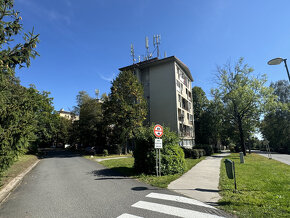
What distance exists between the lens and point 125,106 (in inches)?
890

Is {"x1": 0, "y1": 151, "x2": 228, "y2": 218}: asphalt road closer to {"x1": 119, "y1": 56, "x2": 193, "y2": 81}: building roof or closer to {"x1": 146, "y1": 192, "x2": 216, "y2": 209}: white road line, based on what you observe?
{"x1": 146, "y1": 192, "x2": 216, "y2": 209}: white road line

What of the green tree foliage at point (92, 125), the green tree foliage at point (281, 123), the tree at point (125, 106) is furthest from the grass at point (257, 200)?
the green tree foliage at point (281, 123)

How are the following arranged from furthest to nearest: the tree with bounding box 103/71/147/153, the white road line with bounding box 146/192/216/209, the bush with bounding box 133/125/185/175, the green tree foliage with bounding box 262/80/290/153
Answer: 1. the green tree foliage with bounding box 262/80/290/153
2. the tree with bounding box 103/71/147/153
3. the bush with bounding box 133/125/185/175
4. the white road line with bounding box 146/192/216/209

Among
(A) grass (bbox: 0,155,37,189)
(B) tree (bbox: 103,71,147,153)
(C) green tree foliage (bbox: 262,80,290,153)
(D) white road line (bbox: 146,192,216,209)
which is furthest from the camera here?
(C) green tree foliage (bbox: 262,80,290,153)

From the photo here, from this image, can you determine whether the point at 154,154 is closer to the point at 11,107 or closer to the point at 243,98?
the point at 11,107

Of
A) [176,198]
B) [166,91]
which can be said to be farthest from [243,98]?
[176,198]

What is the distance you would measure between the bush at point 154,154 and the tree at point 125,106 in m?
12.5

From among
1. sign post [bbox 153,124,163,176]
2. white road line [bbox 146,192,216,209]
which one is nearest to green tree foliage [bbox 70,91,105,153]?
sign post [bbox 153,124,163,176]

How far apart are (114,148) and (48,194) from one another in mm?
19916

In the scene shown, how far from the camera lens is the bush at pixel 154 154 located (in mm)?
9062

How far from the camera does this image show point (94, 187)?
23.0ft

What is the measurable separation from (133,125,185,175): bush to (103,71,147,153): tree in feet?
41.1

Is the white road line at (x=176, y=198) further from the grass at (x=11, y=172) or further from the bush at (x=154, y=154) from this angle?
the grass at (x=11, y=172)

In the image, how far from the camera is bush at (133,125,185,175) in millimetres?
9062
